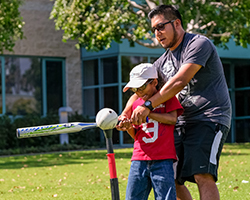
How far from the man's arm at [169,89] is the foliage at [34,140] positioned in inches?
480

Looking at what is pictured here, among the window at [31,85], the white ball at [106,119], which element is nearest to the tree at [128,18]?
the window at [31,85]

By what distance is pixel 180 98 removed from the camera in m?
3.97

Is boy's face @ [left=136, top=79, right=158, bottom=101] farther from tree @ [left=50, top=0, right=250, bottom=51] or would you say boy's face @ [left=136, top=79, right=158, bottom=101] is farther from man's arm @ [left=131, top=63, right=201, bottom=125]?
tree @ [left=50, top=0, right=250, bottom=51]

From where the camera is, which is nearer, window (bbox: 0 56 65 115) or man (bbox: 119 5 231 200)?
man (bbox: 119 5 231 200)

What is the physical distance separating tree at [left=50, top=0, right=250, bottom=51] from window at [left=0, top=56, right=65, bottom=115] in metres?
4.30

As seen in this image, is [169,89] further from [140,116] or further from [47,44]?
[47,44]

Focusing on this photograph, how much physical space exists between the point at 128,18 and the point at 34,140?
229 inches

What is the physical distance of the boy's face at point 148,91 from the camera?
11.8ft

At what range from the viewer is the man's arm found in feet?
11.1

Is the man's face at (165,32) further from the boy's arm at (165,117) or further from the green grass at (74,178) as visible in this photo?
the green grass at (74,178)

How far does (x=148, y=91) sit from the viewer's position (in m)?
3.61

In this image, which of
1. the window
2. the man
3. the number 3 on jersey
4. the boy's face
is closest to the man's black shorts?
the man

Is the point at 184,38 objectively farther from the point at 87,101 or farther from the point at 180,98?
the point at 87,101

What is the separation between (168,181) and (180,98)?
77 cm
